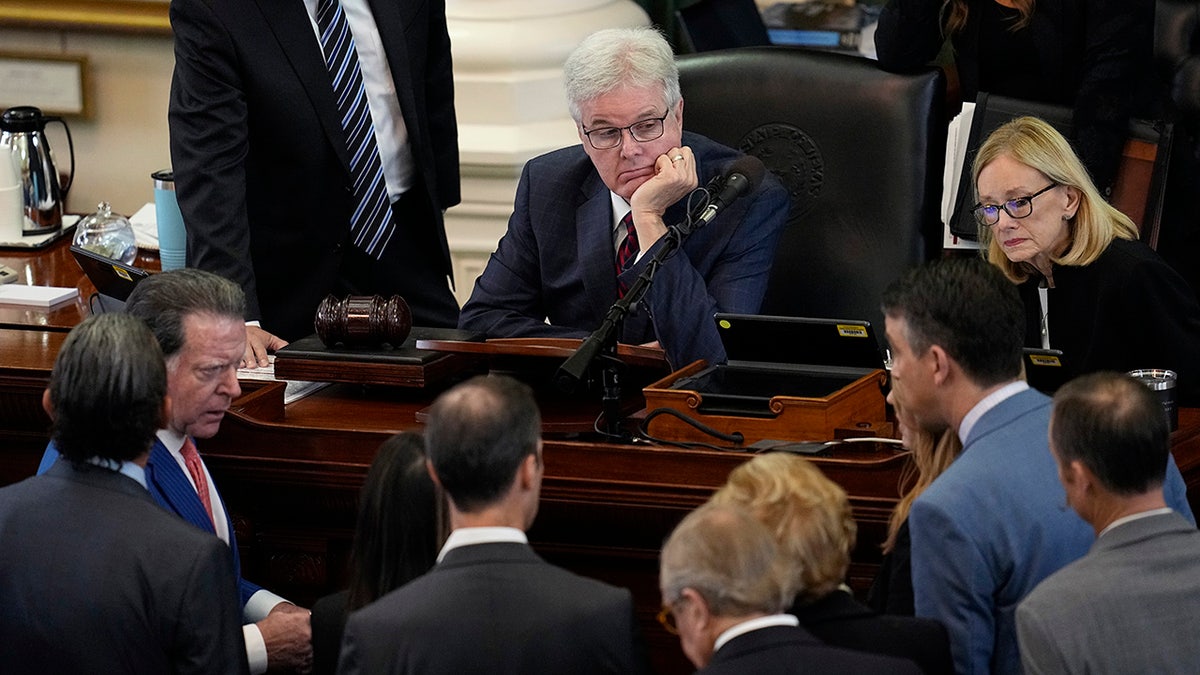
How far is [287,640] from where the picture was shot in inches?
107

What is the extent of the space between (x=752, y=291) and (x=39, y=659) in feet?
5.48

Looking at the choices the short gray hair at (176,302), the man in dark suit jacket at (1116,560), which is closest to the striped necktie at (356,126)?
the short gray hair at (176,302)

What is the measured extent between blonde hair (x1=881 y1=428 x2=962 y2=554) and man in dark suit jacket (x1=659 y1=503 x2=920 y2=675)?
54 centimetres

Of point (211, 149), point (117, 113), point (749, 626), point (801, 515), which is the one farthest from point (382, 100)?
point (749, 626)

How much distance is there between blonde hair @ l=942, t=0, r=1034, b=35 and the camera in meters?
3.78

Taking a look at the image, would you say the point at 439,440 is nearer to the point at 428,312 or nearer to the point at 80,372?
the point at 80,372

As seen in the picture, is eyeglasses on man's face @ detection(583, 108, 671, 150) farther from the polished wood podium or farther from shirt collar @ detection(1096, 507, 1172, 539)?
shirt collar @ detection(1096, 507, 1172, 539)

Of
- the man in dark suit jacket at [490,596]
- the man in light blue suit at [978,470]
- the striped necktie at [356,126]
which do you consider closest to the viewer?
the man in dark suit jacket at [490,596]

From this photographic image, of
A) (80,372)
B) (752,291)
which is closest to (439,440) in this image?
(80,372)

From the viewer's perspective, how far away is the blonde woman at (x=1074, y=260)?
3.25 meters

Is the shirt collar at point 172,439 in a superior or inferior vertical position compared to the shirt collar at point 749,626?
inferior

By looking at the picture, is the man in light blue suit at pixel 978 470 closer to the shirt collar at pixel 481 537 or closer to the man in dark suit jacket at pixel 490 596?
the man in dark suit jacket at pixel 490 596

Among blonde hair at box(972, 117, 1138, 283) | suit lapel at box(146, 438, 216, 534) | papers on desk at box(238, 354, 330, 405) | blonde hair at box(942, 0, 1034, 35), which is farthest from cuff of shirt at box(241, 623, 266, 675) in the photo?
blonde hair at box(942, 0, 1034, 35)

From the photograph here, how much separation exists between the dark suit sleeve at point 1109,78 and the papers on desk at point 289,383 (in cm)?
171
